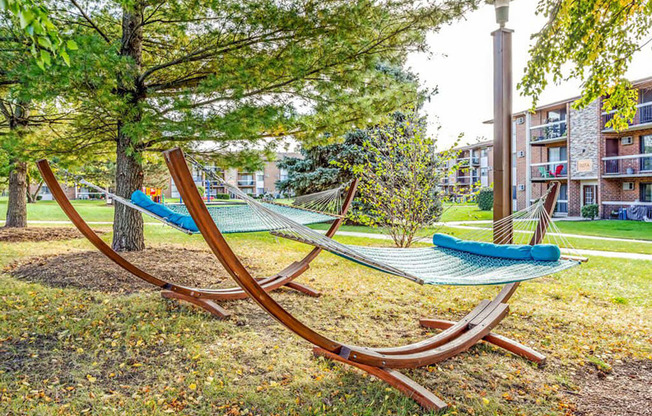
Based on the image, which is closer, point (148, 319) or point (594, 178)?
point (148, 319)

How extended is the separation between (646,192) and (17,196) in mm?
19324

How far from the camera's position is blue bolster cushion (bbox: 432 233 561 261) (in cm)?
253

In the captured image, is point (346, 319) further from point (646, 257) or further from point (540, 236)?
point (646, 257)

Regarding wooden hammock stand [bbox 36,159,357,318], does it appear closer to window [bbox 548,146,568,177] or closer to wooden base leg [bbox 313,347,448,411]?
wooden base leg [bbox 313,347,448,411]

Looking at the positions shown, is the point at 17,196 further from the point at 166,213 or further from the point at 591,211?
the point at 591,211

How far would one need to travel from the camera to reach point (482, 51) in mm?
5457

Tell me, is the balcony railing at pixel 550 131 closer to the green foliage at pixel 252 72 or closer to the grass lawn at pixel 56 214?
the green foliage at pixel 252 72

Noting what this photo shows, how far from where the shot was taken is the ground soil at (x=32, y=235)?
710 cm

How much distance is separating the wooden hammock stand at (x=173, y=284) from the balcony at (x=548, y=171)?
1646cm

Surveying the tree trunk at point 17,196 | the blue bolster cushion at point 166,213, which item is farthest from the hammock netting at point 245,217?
the tree trunk at point 17,196

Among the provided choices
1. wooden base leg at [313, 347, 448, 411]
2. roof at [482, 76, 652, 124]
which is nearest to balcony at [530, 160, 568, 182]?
roof at [482, 76, 652, 124]

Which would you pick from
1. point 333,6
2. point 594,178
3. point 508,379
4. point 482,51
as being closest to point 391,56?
point 333,6

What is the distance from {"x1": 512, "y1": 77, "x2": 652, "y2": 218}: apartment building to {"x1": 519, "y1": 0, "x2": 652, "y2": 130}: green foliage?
936 cm

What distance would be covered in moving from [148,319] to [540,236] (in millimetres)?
3181
